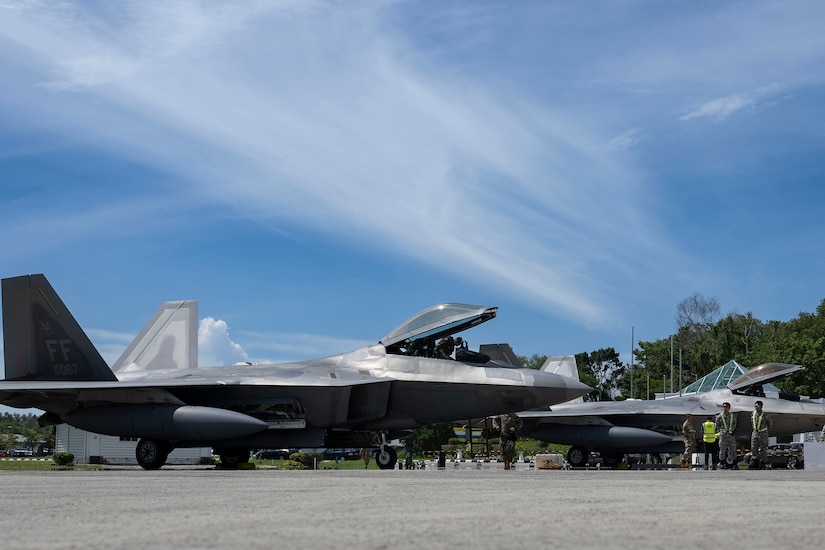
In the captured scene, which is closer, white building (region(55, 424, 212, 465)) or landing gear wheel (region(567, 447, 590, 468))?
landing gear wheel (region(567, 447, 590, 468))

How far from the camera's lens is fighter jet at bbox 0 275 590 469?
19.3 metres

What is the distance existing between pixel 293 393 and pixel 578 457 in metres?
10.6

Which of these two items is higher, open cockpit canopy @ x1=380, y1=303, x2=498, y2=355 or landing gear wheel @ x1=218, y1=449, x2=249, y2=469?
open cockpit canopy @ x1=380, y1=303, x2=498, y2=355

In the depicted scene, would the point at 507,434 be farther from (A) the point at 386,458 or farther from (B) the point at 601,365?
(B) the point at 601,365

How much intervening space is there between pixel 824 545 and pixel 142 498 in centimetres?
575

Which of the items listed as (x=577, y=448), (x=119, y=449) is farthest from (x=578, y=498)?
(x=119, y=449)

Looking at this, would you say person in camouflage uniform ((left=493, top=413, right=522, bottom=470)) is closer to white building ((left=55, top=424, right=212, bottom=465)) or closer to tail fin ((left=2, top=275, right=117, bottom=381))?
tail fin ((left=2, top=275, right=117, bottom=381))

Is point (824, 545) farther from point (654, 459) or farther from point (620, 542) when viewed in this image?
point (654, 459)

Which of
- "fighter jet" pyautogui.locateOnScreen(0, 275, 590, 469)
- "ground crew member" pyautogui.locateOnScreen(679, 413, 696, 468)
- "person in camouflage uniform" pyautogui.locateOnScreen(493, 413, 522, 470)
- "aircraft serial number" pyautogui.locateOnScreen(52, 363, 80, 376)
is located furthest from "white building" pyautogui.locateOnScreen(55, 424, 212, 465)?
"person in camouflage uniform" pyautogui.locateOnScreen(493, 413, 522, 470)

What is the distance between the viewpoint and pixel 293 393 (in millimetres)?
19797

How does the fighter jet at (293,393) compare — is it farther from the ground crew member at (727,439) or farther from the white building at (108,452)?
the white building at (108,452)

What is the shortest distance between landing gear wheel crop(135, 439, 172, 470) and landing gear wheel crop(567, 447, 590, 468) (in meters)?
12.1

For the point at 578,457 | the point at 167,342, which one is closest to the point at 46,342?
the point at 167,342

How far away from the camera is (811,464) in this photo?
2233cm
